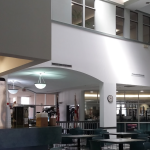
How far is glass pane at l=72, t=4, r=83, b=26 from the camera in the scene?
11.2 meters

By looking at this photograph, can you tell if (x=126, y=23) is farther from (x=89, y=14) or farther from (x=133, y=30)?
(x=89, y=14)

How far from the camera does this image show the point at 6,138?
3.44m

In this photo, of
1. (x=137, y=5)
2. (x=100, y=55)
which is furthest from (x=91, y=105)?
(x=137, y=5)

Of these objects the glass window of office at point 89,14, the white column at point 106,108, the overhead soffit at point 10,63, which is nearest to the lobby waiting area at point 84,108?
the white column at point 106,108

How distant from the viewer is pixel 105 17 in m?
12.3

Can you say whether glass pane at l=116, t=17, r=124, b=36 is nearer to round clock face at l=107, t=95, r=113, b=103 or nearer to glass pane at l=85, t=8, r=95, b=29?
glass pane at l=85, t=8, r=95, b=29

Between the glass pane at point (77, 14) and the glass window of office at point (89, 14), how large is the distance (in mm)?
338

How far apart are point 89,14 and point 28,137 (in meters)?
9.05

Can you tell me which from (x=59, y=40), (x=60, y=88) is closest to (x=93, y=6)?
(x=59, y=40)

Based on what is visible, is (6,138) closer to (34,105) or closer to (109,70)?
(109,70)

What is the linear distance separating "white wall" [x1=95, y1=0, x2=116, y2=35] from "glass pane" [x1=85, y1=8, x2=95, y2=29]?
0.18m

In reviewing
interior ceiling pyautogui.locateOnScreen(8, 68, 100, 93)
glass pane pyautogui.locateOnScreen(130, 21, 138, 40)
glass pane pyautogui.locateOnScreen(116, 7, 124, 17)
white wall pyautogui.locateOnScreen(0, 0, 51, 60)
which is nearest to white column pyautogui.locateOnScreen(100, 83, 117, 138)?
interior ceiling pyautogui.locateOnScreen(8, 68, 100, 93)

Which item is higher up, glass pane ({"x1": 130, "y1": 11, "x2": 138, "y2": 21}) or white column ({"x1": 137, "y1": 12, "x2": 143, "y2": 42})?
glass pane ({"x1": 130, "y1": 11, "x2": 138, "y2": 21})

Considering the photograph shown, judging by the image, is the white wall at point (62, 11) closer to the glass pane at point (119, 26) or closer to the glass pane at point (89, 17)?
the glass pane at point (89, 17)
